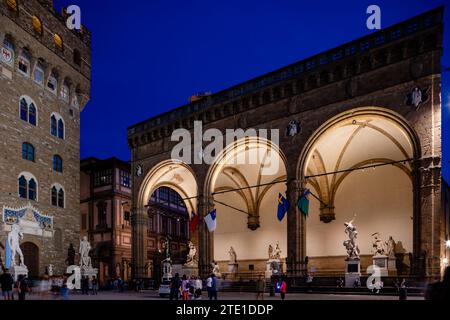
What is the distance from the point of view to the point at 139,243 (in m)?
31.6

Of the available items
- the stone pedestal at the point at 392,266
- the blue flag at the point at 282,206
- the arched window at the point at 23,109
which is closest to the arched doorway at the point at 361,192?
the stone pedestal at the point at 392,266

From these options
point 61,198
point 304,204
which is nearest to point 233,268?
point 304,204

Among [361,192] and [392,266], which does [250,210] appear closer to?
[361,192]

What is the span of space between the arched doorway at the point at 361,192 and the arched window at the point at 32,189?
17.1m

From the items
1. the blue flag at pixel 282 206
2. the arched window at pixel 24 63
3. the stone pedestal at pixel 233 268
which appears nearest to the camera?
the blue flag at pixel 282 206

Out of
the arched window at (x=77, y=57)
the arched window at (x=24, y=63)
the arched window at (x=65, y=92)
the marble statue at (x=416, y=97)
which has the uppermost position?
the arched window at (x=77, y=57)

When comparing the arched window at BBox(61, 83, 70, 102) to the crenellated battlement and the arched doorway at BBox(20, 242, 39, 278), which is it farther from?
the arched doorway at BBox(20, 242, 39, 278)

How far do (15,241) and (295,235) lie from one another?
16.0m

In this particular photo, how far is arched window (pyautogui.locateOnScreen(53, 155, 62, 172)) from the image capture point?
1259 inches

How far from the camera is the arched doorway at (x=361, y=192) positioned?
25562mm

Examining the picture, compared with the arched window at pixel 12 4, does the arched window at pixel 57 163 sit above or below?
below

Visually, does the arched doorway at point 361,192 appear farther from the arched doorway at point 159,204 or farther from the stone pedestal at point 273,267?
the arched doorway at point 159,204

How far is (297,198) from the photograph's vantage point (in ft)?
76.0
